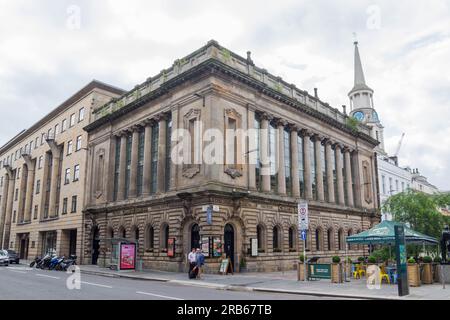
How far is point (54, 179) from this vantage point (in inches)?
2005

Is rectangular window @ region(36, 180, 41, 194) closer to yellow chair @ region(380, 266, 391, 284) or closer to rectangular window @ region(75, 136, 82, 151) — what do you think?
rectangular window @ region(75, 136, 82, 151)

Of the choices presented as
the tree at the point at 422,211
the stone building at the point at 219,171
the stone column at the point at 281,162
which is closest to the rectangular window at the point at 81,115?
the stone building at the point at 219,171

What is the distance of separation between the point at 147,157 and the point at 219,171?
1000 centimetres

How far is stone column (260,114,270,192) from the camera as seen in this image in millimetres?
32272

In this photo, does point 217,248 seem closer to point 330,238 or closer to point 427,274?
point 427,274

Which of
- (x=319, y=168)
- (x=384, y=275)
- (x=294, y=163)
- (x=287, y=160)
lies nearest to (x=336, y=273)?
(x=384, y=275)

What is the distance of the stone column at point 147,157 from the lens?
34250mm

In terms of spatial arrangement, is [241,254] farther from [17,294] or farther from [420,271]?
[17,294]

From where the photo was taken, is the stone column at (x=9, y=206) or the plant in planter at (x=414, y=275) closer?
the plant in planter at (x=414, y=275)

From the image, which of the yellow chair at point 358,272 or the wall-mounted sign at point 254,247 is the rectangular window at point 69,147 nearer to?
the wall-mounted sign at point 254,247

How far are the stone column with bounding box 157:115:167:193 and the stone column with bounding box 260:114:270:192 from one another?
8.49 m

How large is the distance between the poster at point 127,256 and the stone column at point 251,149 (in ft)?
33.9

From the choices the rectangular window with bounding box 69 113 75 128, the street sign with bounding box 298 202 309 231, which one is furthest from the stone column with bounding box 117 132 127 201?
the street sign with bounding box 298 202 309 231

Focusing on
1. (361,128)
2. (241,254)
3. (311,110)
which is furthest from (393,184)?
(241,254)
